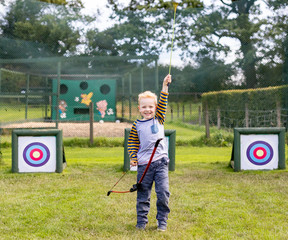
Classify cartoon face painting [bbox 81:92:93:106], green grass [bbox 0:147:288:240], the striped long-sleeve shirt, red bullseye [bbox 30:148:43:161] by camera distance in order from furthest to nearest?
cartoon face painting [bbox 81:92:93:106] < red bullseye [bbox 30:148:43:161] < the striped long-sleeve shirt < green grass [bbox 0:147:288:240]

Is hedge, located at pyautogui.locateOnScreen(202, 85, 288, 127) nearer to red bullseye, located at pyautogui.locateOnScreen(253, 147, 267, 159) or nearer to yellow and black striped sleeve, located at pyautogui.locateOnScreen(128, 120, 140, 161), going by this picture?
red bullseye, located at pyautogui.locateOnScreen(253, 147, 267, 159)

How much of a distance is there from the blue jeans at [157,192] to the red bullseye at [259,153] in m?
2.78

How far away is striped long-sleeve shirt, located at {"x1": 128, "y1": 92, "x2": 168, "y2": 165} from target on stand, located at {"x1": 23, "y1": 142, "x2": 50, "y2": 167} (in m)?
2.45

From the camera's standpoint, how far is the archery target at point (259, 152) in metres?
5.30

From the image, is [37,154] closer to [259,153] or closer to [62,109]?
[259,153]

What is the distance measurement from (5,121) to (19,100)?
2.58ft

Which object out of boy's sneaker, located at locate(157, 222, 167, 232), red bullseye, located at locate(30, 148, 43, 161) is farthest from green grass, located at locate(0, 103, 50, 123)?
boy's sneaker, located at locate(157, 222, 167, 232)

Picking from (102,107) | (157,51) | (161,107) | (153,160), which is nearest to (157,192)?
(153,160)

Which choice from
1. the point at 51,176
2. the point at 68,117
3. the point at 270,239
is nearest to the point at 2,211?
the point at 51,176

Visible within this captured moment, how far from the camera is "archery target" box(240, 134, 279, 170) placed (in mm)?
5301

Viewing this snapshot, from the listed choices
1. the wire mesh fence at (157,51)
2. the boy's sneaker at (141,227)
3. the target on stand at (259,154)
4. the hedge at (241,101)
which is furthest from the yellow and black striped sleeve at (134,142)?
the hedge at (241,101)

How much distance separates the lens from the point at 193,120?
32.9 feet

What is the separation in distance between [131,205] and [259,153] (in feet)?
8.16

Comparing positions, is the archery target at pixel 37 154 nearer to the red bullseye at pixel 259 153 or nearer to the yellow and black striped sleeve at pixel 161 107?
the yellow and black striped sleeve at pixel 161 107
